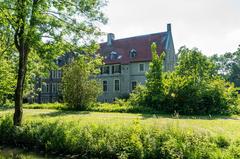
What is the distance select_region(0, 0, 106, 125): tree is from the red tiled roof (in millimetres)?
27443

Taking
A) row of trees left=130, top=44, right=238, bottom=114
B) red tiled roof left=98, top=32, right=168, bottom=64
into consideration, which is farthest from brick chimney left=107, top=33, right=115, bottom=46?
row of trees left=130, top=44, right=238, bottom=114

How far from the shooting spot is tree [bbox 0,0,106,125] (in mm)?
11859

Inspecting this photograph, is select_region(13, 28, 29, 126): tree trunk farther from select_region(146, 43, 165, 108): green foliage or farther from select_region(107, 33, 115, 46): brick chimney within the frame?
select_region(107, 33, 115, 46): brick chimney

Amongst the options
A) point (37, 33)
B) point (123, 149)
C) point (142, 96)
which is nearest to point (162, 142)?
point (123, 149)

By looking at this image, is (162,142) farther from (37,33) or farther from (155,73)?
(155,73)

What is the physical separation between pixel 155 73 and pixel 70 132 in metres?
13.9

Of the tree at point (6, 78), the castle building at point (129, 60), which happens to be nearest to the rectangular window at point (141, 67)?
the castle building at point (129, 60)

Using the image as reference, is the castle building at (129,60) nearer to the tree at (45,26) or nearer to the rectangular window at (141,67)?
the rectangular window at (141,67)

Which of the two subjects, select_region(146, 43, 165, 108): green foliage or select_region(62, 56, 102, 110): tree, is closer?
select_region(146, 43, 165, 108): green foliage

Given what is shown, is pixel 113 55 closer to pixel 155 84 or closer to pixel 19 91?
pixel 155 84

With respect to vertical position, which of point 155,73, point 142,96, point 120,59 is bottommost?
point 142,96

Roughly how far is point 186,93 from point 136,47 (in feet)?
75.3

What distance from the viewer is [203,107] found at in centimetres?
2161

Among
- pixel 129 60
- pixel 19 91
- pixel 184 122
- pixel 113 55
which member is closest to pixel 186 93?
pixel 184 122
